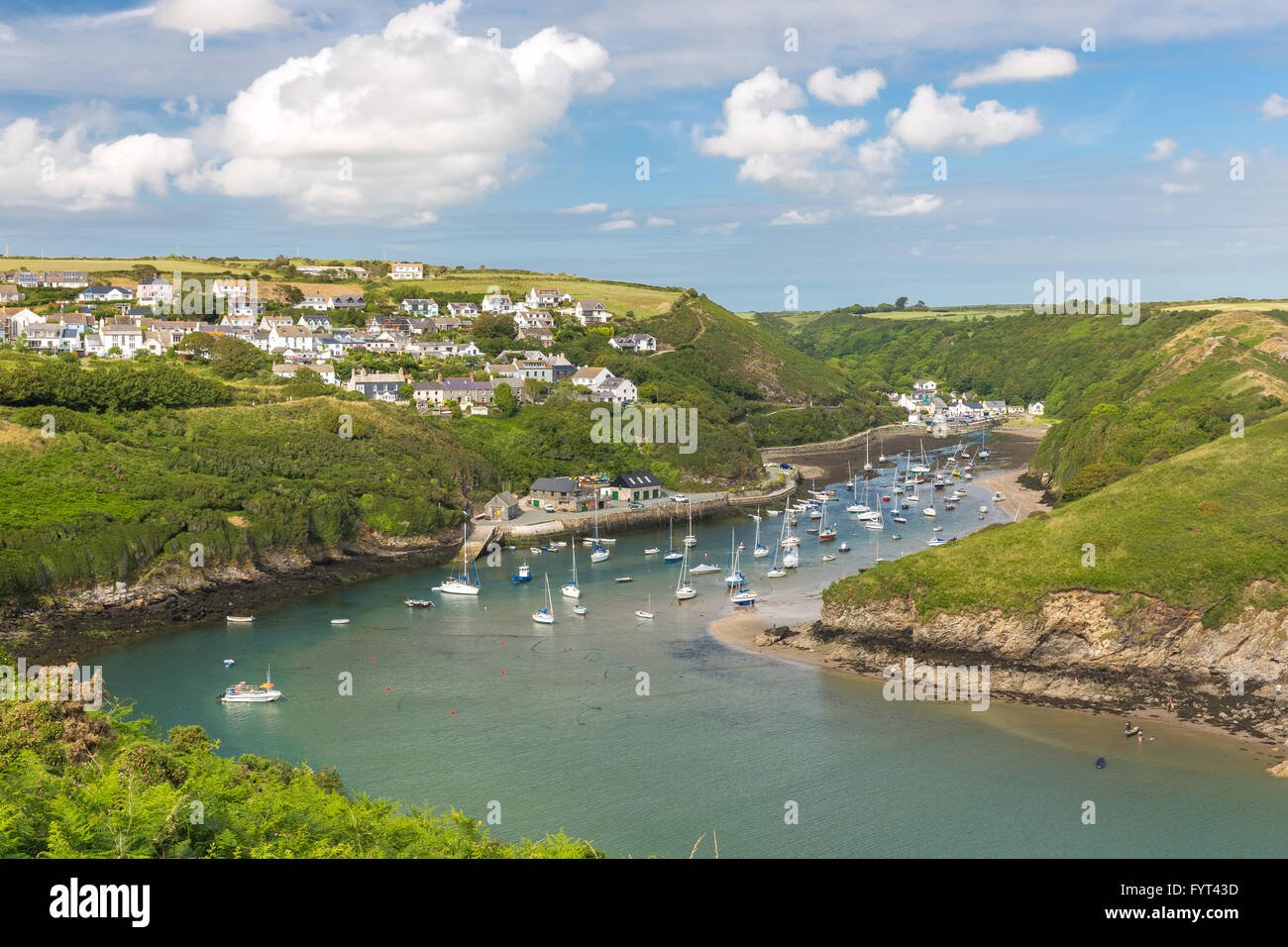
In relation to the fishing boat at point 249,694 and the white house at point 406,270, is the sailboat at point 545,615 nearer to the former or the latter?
the fishing boat at point 249,694

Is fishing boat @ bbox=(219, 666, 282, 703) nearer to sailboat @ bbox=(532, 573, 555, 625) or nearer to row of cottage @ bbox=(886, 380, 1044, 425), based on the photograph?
sailboat @ bbox=(532, 573, 555, 625)

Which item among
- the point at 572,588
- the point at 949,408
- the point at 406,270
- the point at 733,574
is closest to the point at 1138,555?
the point at 733,574

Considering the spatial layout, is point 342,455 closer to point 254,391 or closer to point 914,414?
point 254,391

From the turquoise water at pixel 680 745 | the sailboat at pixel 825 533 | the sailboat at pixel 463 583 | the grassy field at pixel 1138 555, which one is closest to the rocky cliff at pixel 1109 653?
the grassy field at pixel 1138 555

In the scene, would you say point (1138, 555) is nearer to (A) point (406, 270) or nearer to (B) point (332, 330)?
(B) point (332, 330)

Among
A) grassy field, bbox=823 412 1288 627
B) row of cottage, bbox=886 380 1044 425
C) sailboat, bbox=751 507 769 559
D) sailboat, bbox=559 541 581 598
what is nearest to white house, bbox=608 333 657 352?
row of cottage, bbox=886 380 1044 425
